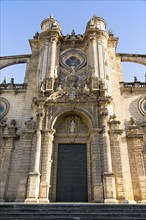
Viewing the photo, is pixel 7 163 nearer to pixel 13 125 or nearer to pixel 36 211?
pixel 13 125

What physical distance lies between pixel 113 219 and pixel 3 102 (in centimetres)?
1216

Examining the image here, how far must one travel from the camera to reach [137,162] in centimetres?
1334

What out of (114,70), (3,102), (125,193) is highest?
(114,70)

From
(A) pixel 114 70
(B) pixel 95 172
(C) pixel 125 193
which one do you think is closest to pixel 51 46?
(A) pixel 114 70

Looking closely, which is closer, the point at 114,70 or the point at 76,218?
the point at 76,218

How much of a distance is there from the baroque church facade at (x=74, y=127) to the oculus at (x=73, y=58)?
0.28 ft

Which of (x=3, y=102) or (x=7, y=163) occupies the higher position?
(x=3, y=102)

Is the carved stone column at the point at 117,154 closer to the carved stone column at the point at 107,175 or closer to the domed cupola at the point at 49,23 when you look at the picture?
the carved stone column at the point at 107,175

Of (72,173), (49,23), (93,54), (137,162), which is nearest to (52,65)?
(93,54)

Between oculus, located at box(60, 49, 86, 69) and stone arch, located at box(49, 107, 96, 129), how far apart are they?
15.6 ft

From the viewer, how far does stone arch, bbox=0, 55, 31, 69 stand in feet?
64.3

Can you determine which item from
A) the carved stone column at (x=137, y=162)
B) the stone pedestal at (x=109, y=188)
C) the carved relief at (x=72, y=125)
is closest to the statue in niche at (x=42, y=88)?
the carved relief at (x=72, y=125)

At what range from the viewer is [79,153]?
1412 centimetres

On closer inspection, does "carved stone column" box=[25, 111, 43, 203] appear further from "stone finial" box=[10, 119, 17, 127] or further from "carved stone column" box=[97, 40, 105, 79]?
"carved stone column" box=[97, 40, 105, 79]
